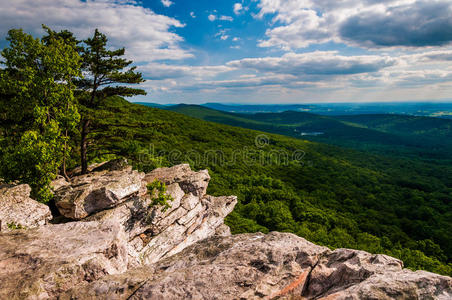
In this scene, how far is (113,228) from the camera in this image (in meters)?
13.5

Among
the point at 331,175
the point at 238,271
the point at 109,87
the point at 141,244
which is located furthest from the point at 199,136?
the point at 238,271

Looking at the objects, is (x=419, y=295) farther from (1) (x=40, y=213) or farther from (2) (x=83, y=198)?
(1) (x=40, y=213)

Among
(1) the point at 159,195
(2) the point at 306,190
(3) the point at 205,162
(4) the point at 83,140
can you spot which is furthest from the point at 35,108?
(2) the point at 306,190

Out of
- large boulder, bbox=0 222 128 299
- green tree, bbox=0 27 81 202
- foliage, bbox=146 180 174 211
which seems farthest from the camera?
foliage, bbox=146 180 174 211

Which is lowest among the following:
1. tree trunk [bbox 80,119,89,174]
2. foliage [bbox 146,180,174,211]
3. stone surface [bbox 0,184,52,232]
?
foliage [bbox 146,180,174,211]

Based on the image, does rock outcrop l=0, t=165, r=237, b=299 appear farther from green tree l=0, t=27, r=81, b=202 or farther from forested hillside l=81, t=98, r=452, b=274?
forested hillside l=81, t=98, r=452, b=274

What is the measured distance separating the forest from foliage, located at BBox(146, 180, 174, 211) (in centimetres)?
708

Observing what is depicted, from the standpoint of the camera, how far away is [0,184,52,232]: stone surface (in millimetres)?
13133

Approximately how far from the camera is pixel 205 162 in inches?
3150

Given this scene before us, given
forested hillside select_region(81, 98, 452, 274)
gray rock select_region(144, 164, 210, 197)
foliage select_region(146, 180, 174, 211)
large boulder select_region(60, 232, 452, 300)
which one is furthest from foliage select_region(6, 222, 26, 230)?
forested hillside select_region(81, 98, 452, 274)

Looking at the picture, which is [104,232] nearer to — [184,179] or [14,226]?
[14,226]

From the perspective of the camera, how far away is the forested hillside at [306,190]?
28.7 m

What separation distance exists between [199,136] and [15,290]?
10874 cm

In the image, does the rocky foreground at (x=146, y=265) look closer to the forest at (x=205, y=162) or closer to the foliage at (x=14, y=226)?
the foliage at (x=14, y=226)
